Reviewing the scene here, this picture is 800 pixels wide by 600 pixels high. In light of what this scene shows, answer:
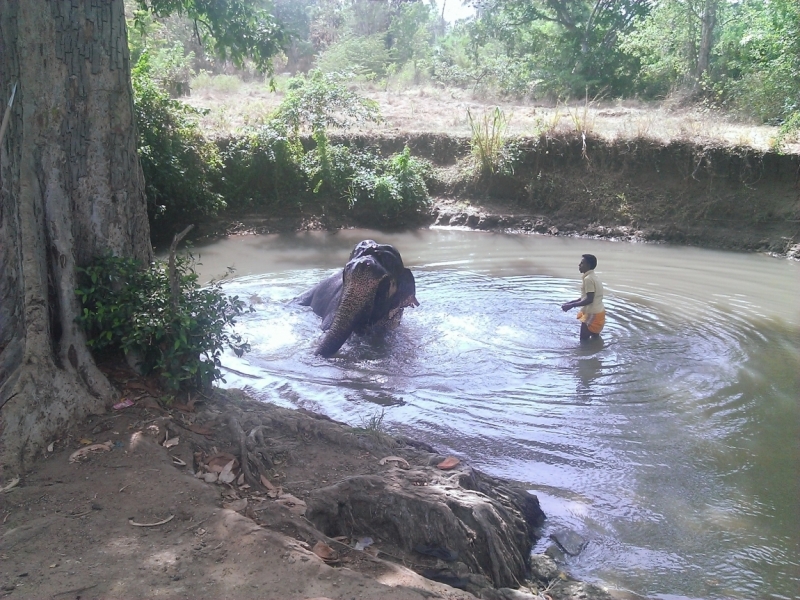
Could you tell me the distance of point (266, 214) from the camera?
18.6 meters

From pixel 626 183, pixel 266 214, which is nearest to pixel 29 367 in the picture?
pixel 266 214

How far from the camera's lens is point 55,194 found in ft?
17.1

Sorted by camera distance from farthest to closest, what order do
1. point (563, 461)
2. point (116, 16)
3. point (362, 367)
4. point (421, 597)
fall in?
point (362, 367), point (563, 461), point (116, 16), point (421, 597)

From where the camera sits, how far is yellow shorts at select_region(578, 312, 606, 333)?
9.90 m

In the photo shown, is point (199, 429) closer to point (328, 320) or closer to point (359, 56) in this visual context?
point (328, 320)

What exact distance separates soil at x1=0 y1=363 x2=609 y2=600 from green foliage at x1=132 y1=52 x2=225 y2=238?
34.3 feet

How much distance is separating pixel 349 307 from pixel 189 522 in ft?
16.6

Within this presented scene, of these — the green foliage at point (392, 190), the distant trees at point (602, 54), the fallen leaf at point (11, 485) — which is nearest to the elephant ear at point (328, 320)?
the fallen leaf at point (11, 485)

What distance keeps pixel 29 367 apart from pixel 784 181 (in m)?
17.8

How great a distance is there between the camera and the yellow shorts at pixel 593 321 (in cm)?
990

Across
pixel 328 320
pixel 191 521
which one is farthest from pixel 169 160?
pixel 191 521

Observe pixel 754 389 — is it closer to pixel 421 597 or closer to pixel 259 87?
pixel 421 597

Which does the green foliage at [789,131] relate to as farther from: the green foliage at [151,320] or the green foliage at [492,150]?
the green foliage at [151,320]

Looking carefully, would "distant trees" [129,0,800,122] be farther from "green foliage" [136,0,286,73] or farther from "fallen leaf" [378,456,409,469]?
"fallen leaf" [378,456,409,469]
